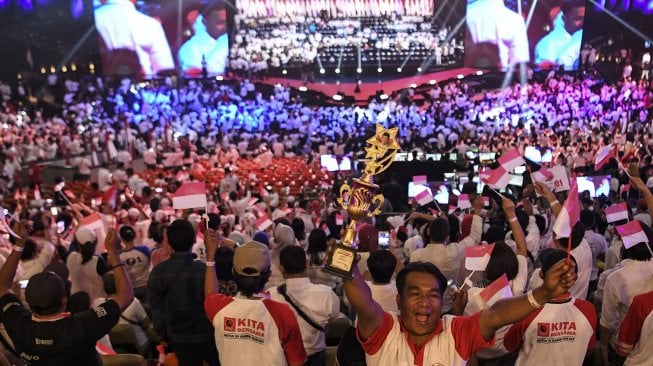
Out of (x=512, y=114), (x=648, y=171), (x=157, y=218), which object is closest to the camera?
(x=157, y=218)

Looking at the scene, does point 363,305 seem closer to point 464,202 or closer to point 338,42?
point 464,202

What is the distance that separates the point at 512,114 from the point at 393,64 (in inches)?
189

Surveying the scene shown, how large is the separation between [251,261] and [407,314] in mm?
771

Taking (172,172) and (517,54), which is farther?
(517,54)

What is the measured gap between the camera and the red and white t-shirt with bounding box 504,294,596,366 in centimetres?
258

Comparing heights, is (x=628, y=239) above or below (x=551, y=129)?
above

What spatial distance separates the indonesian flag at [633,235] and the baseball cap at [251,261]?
2125 millimetres

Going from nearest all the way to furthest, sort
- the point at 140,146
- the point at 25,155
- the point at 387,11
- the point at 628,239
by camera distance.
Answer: the point at 628,239 → the point at 25,155 → the point at 140,146 → the point at 387,11

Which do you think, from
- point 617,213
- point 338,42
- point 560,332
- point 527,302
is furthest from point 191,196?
point 338,42

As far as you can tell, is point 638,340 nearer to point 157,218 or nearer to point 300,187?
point 157,218

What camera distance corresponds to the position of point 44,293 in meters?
2.40

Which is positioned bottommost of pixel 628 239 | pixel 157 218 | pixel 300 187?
pixel 300 187

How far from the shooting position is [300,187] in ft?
42.1

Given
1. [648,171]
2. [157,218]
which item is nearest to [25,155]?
[157,218]
